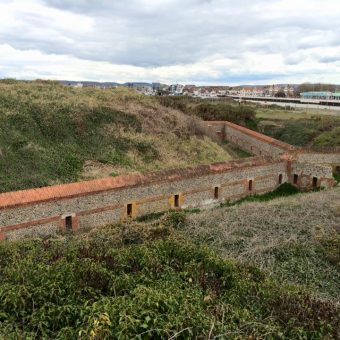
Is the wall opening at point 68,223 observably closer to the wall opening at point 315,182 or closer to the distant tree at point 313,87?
the wall opening at point 315,182

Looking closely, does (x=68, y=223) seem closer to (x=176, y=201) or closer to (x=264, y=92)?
(x=176, y=201)

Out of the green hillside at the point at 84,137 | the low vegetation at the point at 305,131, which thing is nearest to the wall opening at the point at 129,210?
the green hillside at the point at 84,137

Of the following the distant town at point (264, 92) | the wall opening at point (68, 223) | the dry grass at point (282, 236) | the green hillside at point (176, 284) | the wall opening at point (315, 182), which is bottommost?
the wall opening at point (315, 182)

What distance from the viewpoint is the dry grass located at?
921 cm

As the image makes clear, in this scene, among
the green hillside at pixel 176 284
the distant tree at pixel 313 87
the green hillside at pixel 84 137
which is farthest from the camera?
the distant tree at pixel 313 87

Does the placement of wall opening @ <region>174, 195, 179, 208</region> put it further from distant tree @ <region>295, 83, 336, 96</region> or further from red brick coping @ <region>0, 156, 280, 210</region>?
distant tree @ <region>295, 83, 336, 96</region>

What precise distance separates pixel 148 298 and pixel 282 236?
247 inches

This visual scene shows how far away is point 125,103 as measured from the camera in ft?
92.1

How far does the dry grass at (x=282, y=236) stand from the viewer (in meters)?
9.21

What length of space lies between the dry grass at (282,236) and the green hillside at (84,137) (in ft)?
26.2

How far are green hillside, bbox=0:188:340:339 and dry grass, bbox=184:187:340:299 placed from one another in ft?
0.11

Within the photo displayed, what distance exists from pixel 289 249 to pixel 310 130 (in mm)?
26705

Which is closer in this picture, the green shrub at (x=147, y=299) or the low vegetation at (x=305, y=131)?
the green shrub at (x=147, y=299)

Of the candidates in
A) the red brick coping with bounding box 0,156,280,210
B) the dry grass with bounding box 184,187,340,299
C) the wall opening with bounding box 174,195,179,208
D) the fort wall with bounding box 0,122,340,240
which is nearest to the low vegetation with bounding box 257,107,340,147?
the fort wall with bounding box 0,122,340,240
